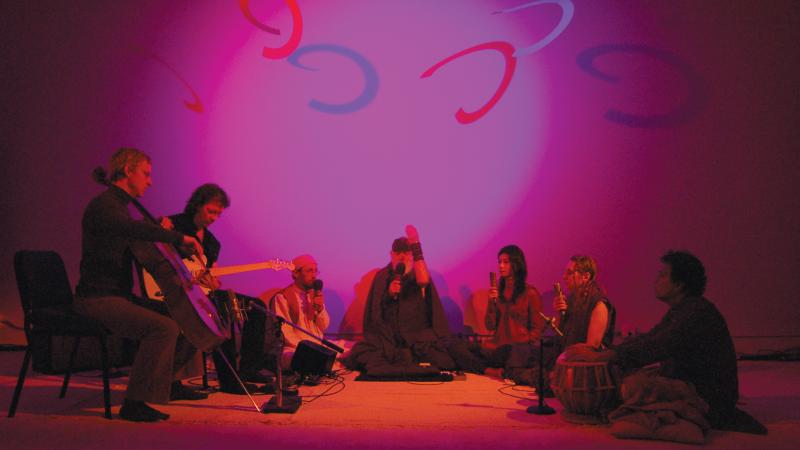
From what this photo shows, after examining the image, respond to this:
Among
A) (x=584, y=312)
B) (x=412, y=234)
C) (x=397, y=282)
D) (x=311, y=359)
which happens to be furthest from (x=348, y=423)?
(x=412, y=234)

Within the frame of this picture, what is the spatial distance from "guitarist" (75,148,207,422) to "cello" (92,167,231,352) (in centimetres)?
7

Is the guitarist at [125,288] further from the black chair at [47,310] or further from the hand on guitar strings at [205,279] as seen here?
the hand on guitar strings at [205,279]

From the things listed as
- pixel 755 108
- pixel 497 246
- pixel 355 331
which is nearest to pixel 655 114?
pixel 755 108

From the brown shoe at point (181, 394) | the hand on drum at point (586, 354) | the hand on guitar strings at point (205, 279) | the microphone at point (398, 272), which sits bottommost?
the brown shoe at point (181, 394)

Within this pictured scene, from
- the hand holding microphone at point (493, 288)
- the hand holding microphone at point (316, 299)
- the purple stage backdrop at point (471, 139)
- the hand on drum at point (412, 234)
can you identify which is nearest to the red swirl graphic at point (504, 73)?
the purple stage backdrop at point (471, 139)

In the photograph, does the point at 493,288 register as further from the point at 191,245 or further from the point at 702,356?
the point at 191,245

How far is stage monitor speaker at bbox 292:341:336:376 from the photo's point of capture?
462cm

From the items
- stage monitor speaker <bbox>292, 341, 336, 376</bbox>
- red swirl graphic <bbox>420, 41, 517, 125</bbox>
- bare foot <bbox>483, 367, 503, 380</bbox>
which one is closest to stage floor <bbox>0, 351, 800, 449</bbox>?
stage monitor speaker <bbox>292, 341, 336, 376</bbox>

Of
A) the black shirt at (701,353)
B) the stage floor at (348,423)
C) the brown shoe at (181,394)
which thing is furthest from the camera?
the brown shoe at (181,394)

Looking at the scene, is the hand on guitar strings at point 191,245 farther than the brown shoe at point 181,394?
No

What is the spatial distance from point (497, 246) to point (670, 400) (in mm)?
3042

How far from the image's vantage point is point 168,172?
6406mm

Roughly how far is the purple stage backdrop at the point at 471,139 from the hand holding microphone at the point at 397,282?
46 cm

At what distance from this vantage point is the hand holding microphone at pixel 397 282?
586 centimetres
